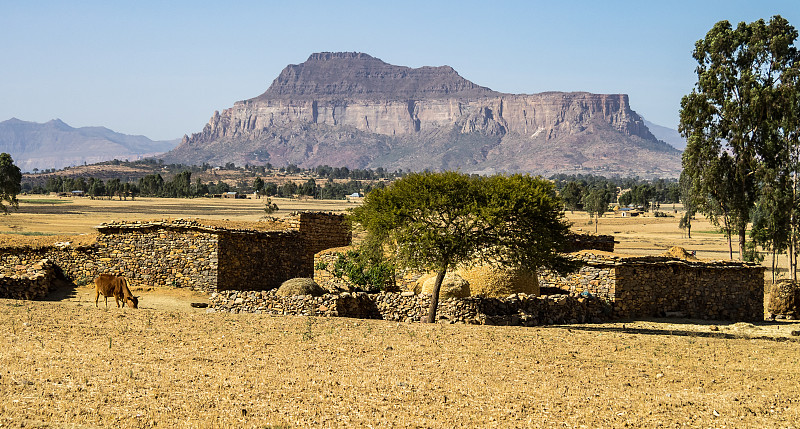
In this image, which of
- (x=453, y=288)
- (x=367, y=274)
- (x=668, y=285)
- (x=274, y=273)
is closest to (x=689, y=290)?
(x=668, y=285)

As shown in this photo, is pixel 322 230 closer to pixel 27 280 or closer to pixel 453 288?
pixel 453 288

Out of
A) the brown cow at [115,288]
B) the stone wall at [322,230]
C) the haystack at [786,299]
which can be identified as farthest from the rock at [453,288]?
the haystack at [786,299]

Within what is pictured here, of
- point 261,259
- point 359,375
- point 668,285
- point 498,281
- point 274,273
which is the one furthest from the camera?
point 274,273

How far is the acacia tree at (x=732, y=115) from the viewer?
36.8 m

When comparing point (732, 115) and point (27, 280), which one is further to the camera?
point (732, 115)

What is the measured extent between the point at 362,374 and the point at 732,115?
93.1 ft

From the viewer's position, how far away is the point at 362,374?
49.2ft

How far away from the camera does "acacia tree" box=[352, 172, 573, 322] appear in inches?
902

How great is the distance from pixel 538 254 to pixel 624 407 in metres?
9.70

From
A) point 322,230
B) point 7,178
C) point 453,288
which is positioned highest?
point 7,178

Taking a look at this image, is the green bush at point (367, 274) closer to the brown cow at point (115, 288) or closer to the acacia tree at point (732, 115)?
the brown cow at point (115, 288)

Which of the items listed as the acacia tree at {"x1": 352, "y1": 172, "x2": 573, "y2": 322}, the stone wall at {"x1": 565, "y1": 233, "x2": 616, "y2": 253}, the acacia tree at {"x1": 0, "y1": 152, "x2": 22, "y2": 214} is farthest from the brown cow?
the acacia tree at {"x1": 0, "y1": 152, "x2": 22, "y2": 214}

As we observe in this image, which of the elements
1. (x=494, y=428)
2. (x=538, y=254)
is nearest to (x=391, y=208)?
(x=538, y=254)

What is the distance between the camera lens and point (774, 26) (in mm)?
37250
